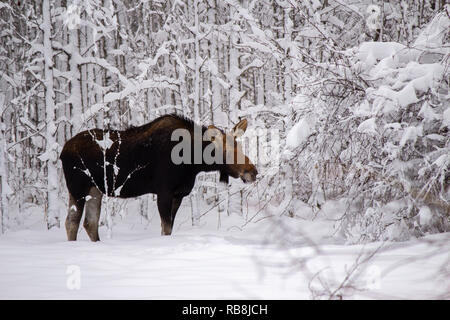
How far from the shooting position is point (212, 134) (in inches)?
283

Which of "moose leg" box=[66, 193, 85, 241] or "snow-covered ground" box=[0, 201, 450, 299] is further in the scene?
"moose leg" box=[66, 193, 85, 241]

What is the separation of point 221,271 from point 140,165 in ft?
12.3

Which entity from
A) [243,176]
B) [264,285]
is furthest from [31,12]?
[264,285]

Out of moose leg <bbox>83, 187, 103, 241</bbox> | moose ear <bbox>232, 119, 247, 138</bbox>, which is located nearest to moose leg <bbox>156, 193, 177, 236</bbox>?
moose leg <bbox>83, 187, 103, 241</bbox>

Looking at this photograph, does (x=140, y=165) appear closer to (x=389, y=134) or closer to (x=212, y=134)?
(x=212, y=134)

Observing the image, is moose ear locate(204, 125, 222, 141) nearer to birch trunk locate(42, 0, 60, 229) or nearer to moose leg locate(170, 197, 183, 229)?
moose leg locate(170, 197, 183, 229)

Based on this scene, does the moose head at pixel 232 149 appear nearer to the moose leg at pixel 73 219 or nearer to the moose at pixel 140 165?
the moose at pixel 140 165

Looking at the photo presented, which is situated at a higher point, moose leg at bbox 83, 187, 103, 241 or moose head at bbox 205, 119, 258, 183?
moose head at bbox 205, 119, 258, 183

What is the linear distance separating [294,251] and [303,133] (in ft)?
3.93

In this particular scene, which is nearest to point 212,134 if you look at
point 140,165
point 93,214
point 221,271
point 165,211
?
point 140,165

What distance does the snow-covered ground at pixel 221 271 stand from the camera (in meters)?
2.95

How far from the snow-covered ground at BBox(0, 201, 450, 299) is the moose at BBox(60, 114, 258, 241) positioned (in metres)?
1.81

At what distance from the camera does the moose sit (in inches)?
269

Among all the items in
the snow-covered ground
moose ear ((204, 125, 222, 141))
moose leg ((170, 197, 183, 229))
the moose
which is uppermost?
moose ear ((204, 125, 222, 141))
